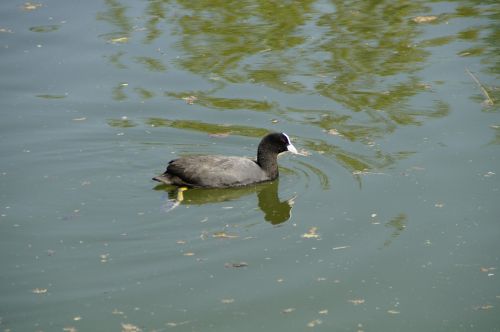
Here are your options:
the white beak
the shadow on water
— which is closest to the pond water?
the shadow on water

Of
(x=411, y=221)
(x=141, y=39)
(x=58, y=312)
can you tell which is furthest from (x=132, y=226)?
(x=141, y=39)

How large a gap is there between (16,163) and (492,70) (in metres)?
6.33

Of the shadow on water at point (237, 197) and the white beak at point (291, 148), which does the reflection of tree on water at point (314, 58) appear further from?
the shadow on water at point (237, 197)

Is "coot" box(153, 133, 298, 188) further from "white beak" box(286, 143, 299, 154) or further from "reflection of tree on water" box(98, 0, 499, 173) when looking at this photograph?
"reflection of tree on water" box(98, 0, 499, 173)

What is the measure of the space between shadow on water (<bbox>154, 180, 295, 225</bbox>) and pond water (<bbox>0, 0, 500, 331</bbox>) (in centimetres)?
3

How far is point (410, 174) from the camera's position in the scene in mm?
9406

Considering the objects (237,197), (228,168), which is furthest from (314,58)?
(237,197)

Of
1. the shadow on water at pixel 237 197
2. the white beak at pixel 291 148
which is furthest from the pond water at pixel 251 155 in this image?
the white beak at pixel 291 148

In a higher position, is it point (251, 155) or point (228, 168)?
point (228, 168)

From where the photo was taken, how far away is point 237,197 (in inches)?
370

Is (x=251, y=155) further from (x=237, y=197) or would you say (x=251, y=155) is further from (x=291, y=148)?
(x=237, y=197)

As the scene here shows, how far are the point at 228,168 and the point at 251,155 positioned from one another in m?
0.83

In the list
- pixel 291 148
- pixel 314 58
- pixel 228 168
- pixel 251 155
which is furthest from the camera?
pixel 314 58

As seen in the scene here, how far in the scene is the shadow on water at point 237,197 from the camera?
8.87 metres
